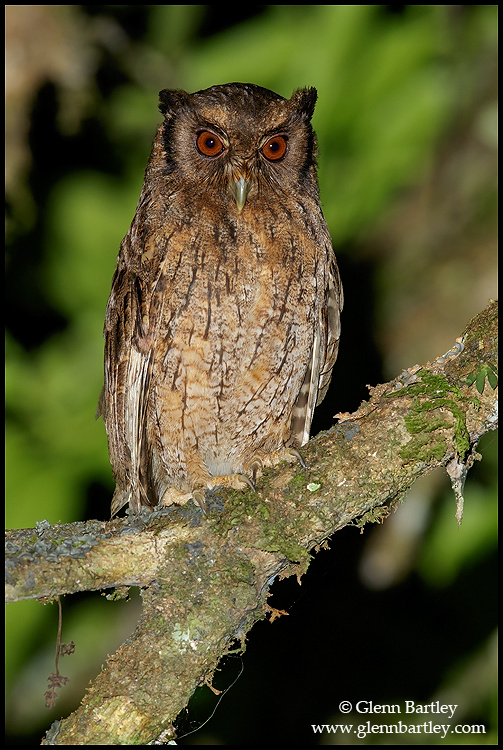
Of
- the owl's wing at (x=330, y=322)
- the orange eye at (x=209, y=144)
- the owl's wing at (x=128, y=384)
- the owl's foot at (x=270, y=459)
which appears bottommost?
the owl's foot at (x=270, y=459)

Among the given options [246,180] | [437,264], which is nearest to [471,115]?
[437,264]

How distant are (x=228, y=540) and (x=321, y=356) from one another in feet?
3.44

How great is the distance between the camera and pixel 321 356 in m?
2.70

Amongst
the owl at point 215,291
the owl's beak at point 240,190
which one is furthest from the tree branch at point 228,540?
the owl's beak at point 240,190

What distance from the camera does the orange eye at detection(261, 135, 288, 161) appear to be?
2.38 metres

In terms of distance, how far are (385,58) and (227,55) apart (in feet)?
2.60

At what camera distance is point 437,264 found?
4289 mm

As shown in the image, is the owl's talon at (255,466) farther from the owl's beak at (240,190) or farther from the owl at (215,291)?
the owl's beak at (240,190)

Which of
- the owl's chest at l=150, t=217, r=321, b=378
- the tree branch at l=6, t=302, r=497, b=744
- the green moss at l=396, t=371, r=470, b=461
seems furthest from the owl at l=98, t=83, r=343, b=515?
the green moss at l=396, t=371, r=470, b=461

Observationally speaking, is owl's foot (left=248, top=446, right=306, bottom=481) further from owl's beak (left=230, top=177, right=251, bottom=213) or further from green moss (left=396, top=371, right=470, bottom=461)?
owl's beak (left=230, top=177, right=251, bottom=213)

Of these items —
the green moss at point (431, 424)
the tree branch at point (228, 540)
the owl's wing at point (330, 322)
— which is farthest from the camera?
the owl's wing at point (330, 322)

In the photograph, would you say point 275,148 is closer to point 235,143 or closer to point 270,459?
point 235,143

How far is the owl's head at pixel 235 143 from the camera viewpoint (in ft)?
7.41

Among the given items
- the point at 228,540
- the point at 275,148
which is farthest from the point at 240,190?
the point at 228,540
